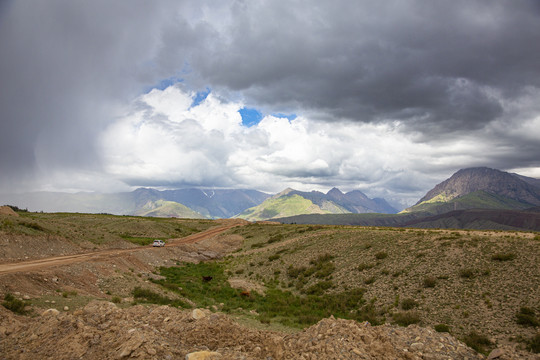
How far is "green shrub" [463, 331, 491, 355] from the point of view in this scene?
56.1 ft

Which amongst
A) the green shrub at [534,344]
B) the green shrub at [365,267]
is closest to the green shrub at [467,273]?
the green shrub at [534,344]

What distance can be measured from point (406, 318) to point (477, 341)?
5.05 meters

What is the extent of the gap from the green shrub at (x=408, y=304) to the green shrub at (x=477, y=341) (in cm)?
528

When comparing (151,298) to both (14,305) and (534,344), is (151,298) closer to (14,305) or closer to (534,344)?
(14,305)

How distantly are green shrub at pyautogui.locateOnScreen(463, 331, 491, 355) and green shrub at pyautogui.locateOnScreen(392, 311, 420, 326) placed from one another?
3706 mm

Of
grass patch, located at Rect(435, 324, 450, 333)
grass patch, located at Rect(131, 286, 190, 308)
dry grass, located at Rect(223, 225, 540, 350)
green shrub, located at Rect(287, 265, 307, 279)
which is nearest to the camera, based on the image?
grass patch, located at Rect(435, 324, 450, 333)

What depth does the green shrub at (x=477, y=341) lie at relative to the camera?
1709 centimetres

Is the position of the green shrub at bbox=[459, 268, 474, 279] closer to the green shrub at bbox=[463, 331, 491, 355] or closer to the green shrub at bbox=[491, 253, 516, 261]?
the green shrub at bbox=[491, 253, 516, 261]

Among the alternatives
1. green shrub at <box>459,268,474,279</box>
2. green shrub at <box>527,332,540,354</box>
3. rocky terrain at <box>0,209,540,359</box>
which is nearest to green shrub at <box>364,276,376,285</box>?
green shrub at <box>459,268,474,279</box>

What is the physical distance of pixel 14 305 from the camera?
1644 centimetres

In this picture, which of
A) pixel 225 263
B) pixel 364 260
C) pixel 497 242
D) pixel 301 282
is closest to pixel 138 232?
pixel 225 263

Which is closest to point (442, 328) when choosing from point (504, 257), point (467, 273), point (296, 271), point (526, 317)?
point (526, 317)

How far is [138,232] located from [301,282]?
219 ft

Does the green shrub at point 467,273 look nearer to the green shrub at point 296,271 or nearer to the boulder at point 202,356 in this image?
the green shrub at point 296,271
